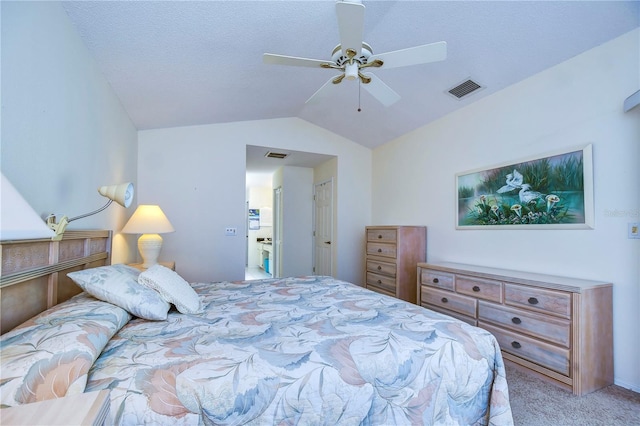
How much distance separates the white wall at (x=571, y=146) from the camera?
2088 millimetres

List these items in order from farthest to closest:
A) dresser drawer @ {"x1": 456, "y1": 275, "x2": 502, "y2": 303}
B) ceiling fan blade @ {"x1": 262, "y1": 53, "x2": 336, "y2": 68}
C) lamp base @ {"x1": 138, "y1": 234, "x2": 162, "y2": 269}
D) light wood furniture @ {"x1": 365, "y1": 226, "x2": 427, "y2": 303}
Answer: light wood furniture @ {"x1": 365, "y1": 226, "x2": 427, "y2": 303} < lamp base @ {"x1": 138, "y1": 234, "x2": 162, "y2": 269} < dresser drawer @ {"x1": 456, "y1": 275, "x2": 502, "y2": 303} < ceiling fan blade @ {"x1": 262, "y1": 53, "x2": 336, "y2": 68}

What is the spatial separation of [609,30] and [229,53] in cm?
276

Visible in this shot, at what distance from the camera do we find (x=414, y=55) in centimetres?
184

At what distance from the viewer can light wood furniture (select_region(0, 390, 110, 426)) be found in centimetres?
69

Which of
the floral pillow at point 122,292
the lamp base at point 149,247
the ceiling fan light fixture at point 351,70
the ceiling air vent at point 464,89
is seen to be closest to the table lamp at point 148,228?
the lamp base at point 149,247

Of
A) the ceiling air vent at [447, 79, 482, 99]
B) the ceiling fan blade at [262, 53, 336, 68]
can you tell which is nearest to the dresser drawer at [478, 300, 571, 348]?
the ceiling air vent at [447, 79, 482, 99]

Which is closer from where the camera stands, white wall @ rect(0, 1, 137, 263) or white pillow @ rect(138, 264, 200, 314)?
white wall @ rect(0, 1, 137, 263)

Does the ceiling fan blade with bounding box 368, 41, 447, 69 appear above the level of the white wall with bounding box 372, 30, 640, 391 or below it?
above

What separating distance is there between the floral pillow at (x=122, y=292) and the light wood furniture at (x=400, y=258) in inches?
108

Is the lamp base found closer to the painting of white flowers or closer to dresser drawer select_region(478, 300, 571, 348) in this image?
dresser drawer select_region(478, 300, 571, 348)

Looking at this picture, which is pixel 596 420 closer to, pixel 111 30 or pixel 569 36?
pixel 569 36

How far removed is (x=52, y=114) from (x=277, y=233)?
4.45 metres

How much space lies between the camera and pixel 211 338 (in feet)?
4.45

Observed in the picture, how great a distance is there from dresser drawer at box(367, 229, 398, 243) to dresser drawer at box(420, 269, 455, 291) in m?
0.61
